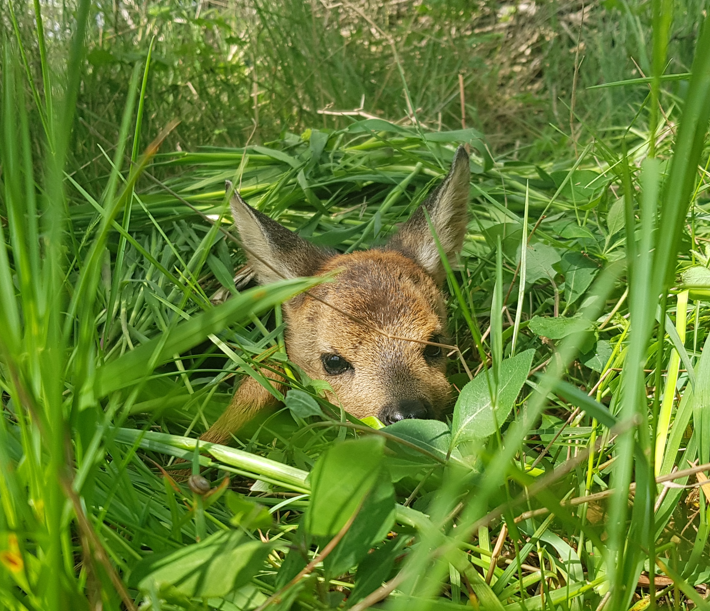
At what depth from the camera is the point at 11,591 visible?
1371 millimetres

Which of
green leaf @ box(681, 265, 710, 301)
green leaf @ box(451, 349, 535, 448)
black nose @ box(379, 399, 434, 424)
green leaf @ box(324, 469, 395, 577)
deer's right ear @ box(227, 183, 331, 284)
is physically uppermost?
deer's right ear @ box(227, 183, 331, 284)

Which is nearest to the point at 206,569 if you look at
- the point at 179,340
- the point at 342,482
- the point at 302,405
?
the point at 342,482

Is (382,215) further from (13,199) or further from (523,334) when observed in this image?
(13,199)

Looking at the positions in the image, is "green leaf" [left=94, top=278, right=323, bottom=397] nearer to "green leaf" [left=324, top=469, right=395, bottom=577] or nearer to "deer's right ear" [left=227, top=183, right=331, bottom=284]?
"green leaf" [left=324, top=469, right=395, bottom=577]

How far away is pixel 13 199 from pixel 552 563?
5.72ft

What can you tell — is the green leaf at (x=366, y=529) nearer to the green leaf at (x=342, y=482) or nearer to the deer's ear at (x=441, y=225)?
the green leaf at (x=342, y=482)

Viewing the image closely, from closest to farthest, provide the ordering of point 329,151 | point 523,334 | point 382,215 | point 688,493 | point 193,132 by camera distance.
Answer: point 688,493 → point 523,334 → point 382,215 → point 329,151 → point 193,132

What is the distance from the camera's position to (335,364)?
3.17 meters

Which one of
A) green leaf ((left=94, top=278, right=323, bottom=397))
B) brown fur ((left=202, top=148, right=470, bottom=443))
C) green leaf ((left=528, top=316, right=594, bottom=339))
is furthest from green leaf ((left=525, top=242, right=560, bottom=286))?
green leaf ((left=94, top=278, right=323, bottom=397))

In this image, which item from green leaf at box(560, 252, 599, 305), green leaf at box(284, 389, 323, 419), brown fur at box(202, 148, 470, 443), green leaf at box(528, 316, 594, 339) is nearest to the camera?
green leaf at box(284, 389, 323, 419)

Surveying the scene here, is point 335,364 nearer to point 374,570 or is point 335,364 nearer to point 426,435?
point 426,435

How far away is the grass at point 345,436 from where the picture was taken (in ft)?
4.40

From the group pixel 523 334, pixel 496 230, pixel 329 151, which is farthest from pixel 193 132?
pixel 523 334

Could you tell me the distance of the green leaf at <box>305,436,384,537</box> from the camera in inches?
60.5
